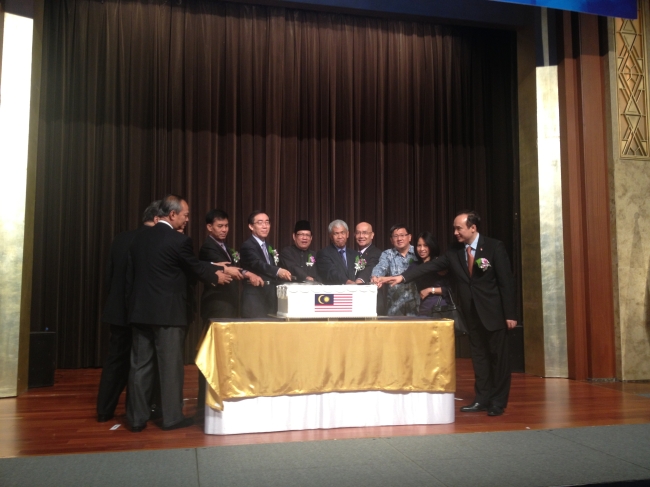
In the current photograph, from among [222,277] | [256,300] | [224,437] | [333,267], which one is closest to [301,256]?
[333,267]

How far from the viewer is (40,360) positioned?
19.0ft

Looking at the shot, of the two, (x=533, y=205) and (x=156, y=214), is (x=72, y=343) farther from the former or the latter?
(x=533, y=205)

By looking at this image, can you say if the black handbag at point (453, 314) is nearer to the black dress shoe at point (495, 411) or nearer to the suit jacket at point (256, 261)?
the black dress shoe at point (495, 411)

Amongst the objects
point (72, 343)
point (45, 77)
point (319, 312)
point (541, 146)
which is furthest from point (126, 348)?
point (541, 146)

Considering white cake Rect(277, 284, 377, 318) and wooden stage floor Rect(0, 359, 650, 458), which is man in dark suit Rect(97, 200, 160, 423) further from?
white cake Rect(277, 284, 377, 318)

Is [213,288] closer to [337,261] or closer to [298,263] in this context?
[298,263]

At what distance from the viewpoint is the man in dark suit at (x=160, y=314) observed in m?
4.00

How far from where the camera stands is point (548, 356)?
641cm

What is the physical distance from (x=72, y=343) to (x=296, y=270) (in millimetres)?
3206

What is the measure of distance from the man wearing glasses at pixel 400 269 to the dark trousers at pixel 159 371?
6.24ft

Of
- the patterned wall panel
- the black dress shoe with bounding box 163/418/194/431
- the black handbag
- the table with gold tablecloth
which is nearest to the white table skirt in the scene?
the table with gold tablecloth

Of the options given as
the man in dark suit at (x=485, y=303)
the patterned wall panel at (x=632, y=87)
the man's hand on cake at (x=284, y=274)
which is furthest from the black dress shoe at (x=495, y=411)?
the patterned wall panel at (x=632, y=87)

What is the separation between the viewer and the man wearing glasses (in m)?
5.25

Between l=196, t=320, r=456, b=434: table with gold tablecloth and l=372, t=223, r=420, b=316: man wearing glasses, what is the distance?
3.53ft
